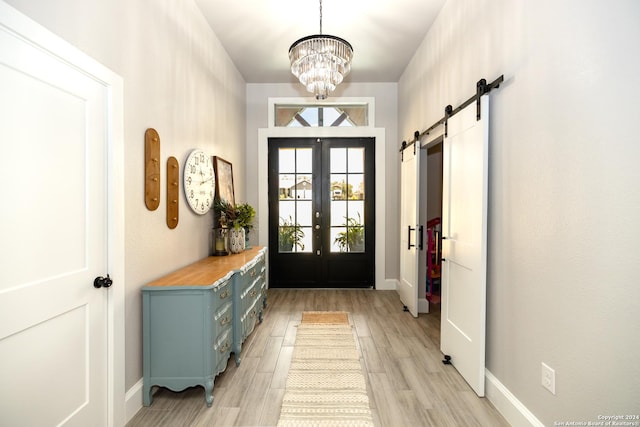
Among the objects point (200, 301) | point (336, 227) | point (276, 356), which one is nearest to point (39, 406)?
point (200, 301)

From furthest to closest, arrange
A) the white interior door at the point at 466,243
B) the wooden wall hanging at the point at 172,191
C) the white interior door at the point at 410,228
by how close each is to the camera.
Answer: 1. the white interior door at the point at 410,228
2. the wooden wall hanging at the point at 172,191
3. the white interior door at the point at 466,243

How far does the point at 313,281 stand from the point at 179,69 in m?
3.67

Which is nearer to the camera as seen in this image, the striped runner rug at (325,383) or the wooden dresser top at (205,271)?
the striped runner rug at (325,383)

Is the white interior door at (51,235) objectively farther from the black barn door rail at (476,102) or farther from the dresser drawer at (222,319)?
the black barn door rail at (476,102)

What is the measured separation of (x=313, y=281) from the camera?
5398mm

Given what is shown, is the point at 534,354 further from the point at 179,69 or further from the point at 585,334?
the point at 179,69

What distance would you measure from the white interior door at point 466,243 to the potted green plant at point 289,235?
2.76m

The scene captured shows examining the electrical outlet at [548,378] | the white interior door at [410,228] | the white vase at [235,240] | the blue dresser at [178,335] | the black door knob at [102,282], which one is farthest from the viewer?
the white interior door at [410,228]

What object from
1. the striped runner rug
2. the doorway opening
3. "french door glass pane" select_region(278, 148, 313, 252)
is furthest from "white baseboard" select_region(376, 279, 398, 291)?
the striped runner rug

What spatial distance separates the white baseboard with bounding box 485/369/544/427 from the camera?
1894 millimetres

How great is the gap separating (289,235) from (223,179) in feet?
5.65

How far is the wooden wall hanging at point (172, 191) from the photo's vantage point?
262cm

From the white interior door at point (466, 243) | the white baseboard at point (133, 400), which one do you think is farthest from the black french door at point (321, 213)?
the white baseboard at point (133, 400)

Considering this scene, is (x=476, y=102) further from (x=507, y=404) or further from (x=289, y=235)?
(x=289, y=235)
